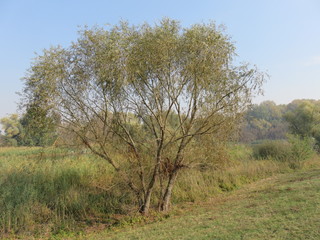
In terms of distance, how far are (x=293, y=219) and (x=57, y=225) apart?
645cm

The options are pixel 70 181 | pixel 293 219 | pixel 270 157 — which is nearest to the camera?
pixel 293 219

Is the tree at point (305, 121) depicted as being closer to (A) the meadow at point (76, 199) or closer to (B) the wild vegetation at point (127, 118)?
(A) the meadow at point (76, 199)

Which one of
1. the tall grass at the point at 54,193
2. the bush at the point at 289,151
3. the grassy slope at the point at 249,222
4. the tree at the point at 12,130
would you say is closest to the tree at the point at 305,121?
the bush at the point at 289,151

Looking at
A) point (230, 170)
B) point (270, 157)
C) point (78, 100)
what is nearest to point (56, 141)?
point (78, 100)

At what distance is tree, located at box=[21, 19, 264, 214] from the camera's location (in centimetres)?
680

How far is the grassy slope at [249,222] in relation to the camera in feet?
16.1

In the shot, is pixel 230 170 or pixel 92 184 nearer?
pixel 92 184

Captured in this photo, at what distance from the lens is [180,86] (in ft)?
24.0

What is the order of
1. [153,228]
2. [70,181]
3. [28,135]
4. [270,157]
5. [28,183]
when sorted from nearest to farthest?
1. [153,228]
2. [28,135]
3. [28,183]
4. [70,181]
5. [270,157]

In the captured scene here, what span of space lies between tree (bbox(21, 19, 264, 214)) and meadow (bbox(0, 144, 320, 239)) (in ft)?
3.15

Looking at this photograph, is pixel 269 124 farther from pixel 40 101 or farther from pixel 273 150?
pixel 40 101

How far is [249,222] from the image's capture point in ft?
18.7

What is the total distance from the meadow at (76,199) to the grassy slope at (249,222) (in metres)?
0.09

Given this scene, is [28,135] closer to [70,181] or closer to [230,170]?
[70,181]
